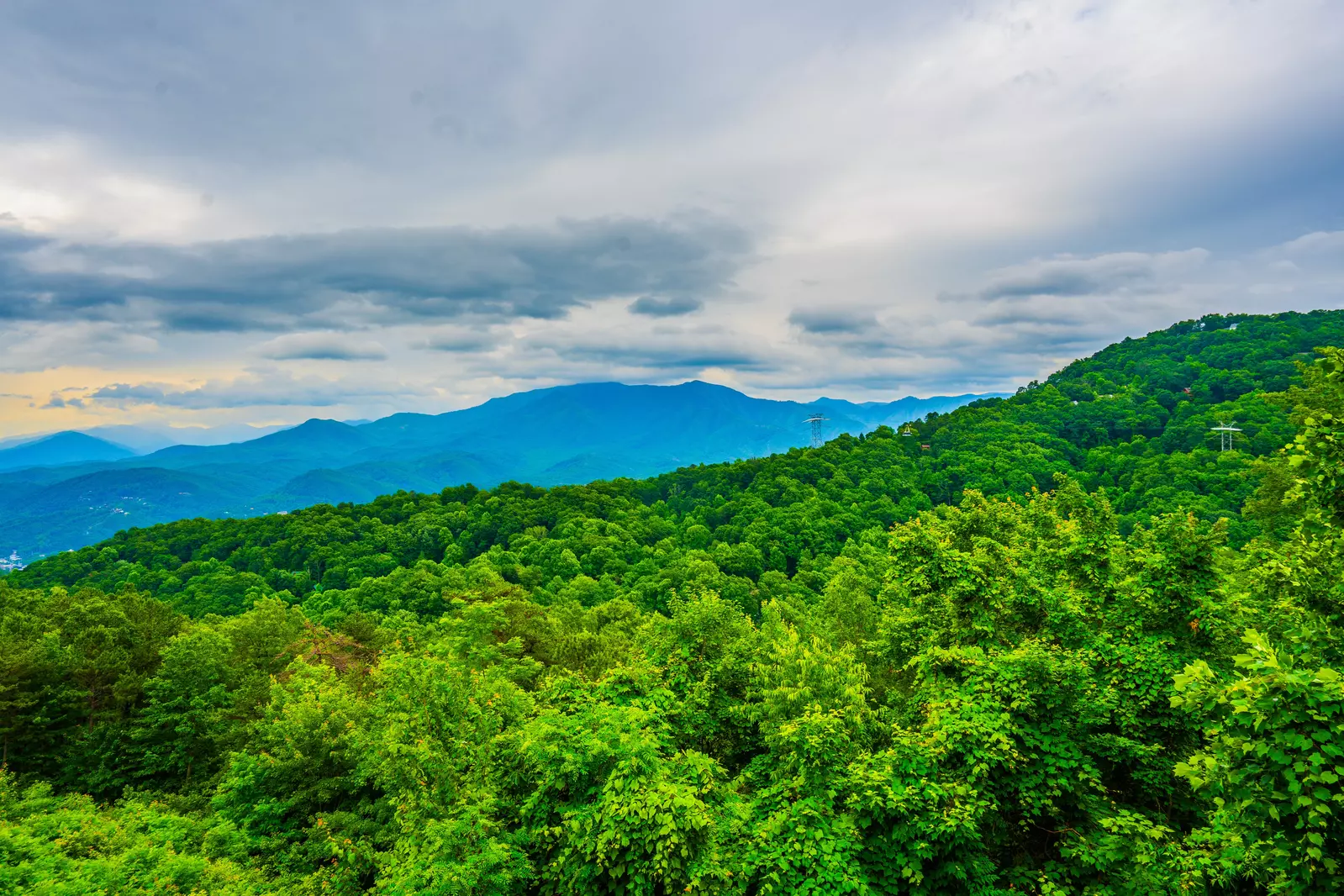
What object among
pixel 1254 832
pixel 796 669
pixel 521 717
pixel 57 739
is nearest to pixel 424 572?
pixel 57 739

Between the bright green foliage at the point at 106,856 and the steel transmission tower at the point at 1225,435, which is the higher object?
the steel transmission tower at the point at 1225,435

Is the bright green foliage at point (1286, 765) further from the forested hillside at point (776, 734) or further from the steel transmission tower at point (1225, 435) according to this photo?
the steel transmission tower at point (1225, 435)

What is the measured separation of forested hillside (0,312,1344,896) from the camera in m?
11.8

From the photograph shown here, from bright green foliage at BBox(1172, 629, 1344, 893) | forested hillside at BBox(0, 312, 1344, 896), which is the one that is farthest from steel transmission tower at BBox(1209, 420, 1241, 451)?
bright green foliage at BBox(1172, 629, 1344, 893)

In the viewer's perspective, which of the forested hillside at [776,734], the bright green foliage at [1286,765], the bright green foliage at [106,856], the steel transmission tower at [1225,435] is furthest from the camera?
the steel transmission tower at [1225,435]

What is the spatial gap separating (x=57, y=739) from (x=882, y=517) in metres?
84.2

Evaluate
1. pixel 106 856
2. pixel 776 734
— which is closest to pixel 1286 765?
pixel 776 734

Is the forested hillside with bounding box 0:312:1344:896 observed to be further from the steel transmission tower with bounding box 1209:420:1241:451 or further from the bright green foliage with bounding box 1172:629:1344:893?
the steel transmission tower with bounding box 1209:420:1241:451

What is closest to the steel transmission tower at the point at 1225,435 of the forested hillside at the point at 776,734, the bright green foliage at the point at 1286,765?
the forested hillside at the point at 776,734

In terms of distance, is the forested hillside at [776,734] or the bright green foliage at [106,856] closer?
the forested hillside at [776,734]

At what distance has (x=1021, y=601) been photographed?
2019cm

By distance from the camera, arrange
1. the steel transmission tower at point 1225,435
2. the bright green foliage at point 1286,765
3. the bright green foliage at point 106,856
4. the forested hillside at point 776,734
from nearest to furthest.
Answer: the bright green foliage at point 1286,765 → the forested hillside at point 776,734 → the bright green foliage at point 106,856 → the steel transmission tower at point 1225,435

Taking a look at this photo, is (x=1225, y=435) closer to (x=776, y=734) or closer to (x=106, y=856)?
(x=776, y=734)

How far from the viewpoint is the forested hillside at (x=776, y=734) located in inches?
463
